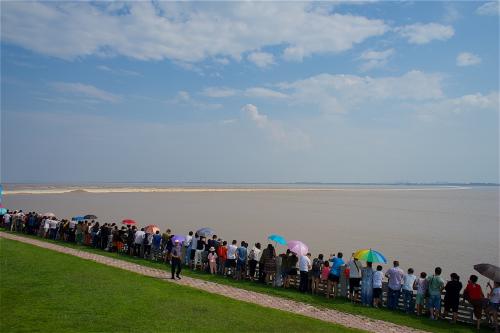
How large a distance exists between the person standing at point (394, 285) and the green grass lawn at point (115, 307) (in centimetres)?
326

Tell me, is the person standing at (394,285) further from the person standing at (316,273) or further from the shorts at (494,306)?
the shorts at (494,306)

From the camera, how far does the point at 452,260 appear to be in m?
22.3

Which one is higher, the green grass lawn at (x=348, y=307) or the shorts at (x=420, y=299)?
the shorts at (x=420, y=299)

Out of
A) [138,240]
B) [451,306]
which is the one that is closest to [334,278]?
[451,306]

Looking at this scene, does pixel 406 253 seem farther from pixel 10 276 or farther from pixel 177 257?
pixel 10 276

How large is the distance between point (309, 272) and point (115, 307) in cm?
703

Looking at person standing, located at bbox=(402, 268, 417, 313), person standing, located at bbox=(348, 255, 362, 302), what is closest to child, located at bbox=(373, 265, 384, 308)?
person standing, located at bbox=(348, 255, 362, 302)

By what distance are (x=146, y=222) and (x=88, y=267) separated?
1970 cm

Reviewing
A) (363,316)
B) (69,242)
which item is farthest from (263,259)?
(69,242)

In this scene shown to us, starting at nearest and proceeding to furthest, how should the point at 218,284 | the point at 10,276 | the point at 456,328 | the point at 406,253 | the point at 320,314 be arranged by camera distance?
the point at 456,328 < the point at 320,314 < the point at 10,276 < the point at 218,284 < the point at 406,253

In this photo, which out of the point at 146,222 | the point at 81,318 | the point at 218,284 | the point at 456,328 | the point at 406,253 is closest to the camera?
the point at 81,318

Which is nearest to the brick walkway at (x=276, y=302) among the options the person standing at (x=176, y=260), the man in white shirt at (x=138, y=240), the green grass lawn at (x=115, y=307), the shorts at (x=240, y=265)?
the person standing at (x=176, y=260)

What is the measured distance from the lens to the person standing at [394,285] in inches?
521

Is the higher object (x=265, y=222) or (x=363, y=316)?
(x=265, y=222)
